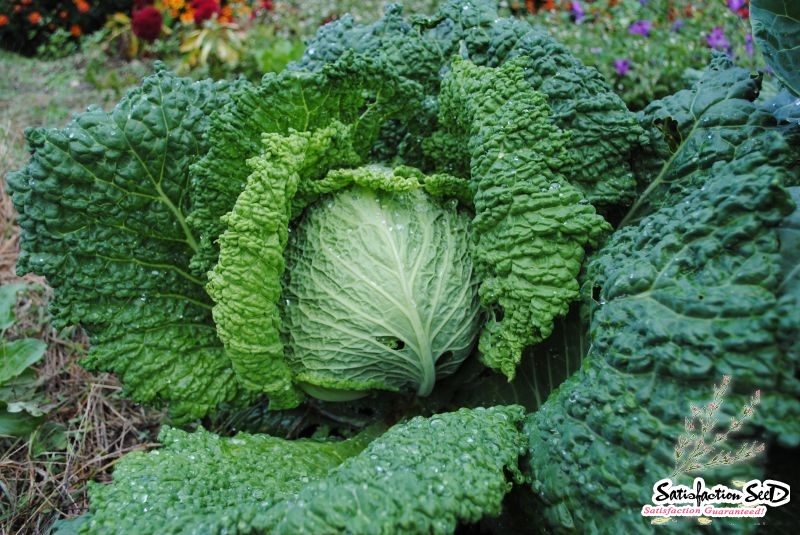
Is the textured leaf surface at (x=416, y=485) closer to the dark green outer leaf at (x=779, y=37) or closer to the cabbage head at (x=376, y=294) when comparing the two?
the cabbage head at (x=376, y=294)

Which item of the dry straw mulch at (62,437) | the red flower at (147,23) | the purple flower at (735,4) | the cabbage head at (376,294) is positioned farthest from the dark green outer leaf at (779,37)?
the red flower at (147,23)

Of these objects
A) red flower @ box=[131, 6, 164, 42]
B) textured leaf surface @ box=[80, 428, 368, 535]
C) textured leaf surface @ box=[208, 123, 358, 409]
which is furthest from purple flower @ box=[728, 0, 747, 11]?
red flower @ box=[131, 6, 164, 42]

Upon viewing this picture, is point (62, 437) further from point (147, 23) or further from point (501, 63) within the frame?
point (147, 23)

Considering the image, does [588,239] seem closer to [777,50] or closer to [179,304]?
[777,50]

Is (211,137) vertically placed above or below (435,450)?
above

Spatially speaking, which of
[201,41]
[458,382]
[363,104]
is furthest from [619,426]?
[201,41]
